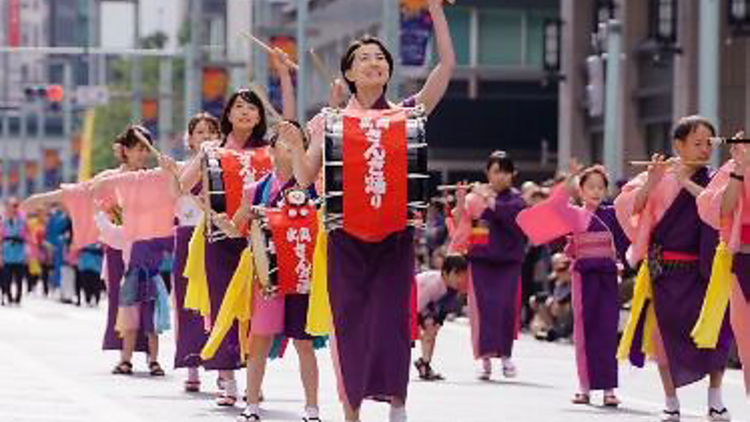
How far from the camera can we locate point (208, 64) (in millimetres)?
63844

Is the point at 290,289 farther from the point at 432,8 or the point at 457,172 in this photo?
the point at 457,172

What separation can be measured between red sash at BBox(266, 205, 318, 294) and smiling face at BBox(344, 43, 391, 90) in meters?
2.66

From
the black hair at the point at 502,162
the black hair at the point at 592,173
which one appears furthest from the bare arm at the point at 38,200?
the black hair at the point at 592,173

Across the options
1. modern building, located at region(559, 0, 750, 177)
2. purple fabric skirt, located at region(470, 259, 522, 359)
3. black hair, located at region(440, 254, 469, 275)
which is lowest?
purple fabric skirt, located at region(470, 259, 522, 359)

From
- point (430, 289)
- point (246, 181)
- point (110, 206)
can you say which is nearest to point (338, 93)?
point (246, 181)

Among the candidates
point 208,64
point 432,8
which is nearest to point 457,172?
point 208,64

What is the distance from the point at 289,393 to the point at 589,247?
7.39 ft

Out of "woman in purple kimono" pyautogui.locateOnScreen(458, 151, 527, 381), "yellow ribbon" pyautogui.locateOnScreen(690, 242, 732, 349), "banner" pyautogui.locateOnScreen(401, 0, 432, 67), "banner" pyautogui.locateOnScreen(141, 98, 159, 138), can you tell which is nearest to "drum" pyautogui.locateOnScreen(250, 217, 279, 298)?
"yellow ribbon" pyautogui.locateOnScreen(690, 242, 732, 349)

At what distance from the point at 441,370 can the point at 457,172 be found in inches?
1461

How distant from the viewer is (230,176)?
14.6m

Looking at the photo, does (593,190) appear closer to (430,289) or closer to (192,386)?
(430,289)

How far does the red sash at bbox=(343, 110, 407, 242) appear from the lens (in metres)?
10.7

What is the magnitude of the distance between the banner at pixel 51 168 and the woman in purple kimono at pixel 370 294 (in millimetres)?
112915

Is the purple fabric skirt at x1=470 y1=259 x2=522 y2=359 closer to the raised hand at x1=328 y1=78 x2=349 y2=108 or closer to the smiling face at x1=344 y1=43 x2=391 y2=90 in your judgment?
the raised hand at x1=328 y1=78 x2=349 y2=108
